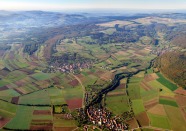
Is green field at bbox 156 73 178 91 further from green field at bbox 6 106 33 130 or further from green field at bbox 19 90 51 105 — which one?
green field at bbox 6 106 33 130

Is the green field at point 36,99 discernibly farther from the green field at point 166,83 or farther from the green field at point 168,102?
the green field at point 166,83

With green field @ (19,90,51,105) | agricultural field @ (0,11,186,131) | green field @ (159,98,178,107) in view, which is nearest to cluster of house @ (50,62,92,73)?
agricultural field @ (0,11,186,131)

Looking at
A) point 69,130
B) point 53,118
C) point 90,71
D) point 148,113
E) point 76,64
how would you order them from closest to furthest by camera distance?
point 69,130
point 53,118
point 148,113
point 90,71
point 76,64

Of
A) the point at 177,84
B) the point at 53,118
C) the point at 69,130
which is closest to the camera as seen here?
the point at 69,130

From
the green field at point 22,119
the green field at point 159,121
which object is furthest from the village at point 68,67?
the green field at point 159,121

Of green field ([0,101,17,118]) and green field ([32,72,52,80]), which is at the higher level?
green field ([0,101,17,118])

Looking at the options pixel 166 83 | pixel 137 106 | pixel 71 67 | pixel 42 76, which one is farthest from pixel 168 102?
pixel 42 76

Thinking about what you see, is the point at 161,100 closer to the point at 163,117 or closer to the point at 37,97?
the point at 163,117

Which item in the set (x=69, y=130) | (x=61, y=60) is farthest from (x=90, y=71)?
(x=69, y=130)
